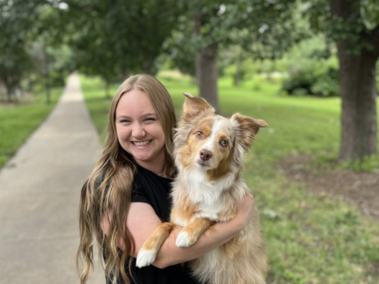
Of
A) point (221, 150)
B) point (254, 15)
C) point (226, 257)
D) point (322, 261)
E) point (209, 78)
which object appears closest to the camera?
point (221, 150)

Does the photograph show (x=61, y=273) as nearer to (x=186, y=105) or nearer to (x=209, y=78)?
(x=186, y=105)

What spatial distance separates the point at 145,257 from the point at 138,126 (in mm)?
762

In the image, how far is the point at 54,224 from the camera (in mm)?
5531

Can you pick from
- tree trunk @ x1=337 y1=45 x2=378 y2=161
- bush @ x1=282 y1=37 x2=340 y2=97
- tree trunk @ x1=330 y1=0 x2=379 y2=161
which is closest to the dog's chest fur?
tree trunk @ x1=330 y1=0 x2=379 y2=161

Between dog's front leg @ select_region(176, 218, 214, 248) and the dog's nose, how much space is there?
383 mm

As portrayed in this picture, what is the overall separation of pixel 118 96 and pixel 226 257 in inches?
48.9

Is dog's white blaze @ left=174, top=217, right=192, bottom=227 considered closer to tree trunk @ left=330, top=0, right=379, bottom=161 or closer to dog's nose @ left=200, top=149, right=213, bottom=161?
dog's nose @ left=200, top=149, right=213, bottom=161

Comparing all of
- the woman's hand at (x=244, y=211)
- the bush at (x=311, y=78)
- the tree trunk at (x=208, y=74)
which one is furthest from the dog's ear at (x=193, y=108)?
the bush at (x=311, y=78)

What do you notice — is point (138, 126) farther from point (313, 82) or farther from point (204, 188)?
point (313, 82)

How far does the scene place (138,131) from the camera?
2.08m

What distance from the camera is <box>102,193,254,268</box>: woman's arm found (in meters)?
1.90

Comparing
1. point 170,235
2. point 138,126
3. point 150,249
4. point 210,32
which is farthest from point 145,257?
point 210,32

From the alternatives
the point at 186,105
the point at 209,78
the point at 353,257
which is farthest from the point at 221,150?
the point at 209,78

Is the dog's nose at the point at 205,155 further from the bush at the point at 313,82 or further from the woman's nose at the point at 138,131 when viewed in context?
the bush at the point at 313,82
